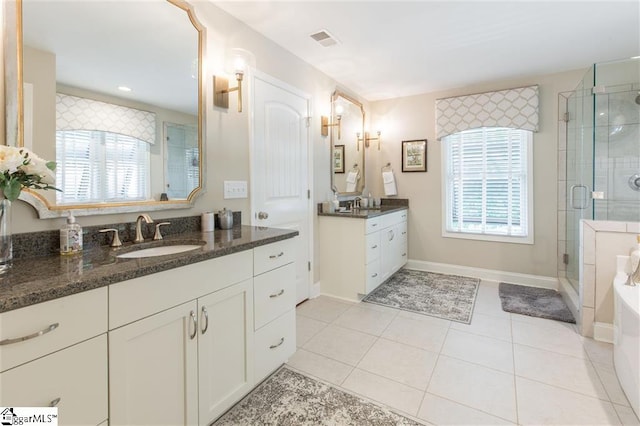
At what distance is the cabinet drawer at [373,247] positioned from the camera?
122 inches

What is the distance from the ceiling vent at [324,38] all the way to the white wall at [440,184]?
189 centimetres

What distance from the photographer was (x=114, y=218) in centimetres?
159

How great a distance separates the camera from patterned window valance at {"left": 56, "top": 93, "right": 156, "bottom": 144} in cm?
140

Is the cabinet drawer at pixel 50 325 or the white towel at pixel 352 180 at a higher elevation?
the white towel at pixel 352 180

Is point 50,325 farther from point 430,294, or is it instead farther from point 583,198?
point 583,198

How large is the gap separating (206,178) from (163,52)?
79 centimetres

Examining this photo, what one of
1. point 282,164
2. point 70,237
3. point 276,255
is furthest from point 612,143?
point 70,237

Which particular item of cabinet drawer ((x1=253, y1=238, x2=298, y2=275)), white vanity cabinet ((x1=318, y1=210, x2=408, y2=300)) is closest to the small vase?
cabinet drawer ((x1=253, y1=238, x2=298, y2=275))

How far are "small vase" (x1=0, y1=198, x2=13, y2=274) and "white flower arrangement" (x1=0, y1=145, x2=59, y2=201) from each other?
0.09 metres

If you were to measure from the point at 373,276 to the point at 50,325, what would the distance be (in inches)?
107

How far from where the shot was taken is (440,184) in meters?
4.05

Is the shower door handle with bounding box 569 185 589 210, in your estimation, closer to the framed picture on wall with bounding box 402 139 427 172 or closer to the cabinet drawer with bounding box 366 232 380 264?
the framed picture on wall with bounding box 402 139 427 172

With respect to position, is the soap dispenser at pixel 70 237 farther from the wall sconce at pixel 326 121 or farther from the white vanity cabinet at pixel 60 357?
the wall sconce at pixel 326 121

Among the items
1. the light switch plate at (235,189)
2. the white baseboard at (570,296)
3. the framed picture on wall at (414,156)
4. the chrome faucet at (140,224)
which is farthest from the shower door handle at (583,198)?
the chrome faucet at (140,224)
